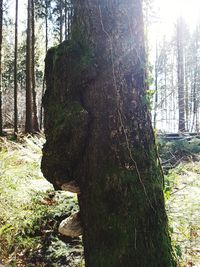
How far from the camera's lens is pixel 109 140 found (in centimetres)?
243

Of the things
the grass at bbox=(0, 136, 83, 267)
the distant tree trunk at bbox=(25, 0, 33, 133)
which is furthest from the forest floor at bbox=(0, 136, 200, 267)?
the distant tree trunk at bbox=(25, 0, 33, 133)

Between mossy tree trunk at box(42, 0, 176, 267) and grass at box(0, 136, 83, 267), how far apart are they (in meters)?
1.68

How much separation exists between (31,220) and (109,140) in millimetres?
2650

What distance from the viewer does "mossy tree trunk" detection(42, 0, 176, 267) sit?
2.39 meters

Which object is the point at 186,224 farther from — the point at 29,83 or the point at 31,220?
the point at 29,83

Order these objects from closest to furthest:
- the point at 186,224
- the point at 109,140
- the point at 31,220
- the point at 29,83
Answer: the point at 109,140 → the point at 186,224 → the point at 31,220 → the point at 29,83

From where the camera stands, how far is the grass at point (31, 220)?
13.3 feet

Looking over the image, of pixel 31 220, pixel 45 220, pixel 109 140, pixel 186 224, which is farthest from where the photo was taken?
pixel 45 220

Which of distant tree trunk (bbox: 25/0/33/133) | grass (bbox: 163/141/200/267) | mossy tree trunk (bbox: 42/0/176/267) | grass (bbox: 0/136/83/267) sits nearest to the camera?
mossy tree trunk (bbox: 42/0/176/267)

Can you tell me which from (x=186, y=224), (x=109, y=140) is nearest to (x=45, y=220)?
(x=186, y=224)

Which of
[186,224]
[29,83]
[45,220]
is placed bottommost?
[45,220]

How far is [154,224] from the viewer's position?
7.97 feet

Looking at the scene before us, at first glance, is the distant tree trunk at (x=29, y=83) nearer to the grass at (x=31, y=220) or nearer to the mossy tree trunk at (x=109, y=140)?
the grass at (x=31, y=220)

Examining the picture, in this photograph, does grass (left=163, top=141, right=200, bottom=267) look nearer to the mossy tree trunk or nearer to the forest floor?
the forest floor
